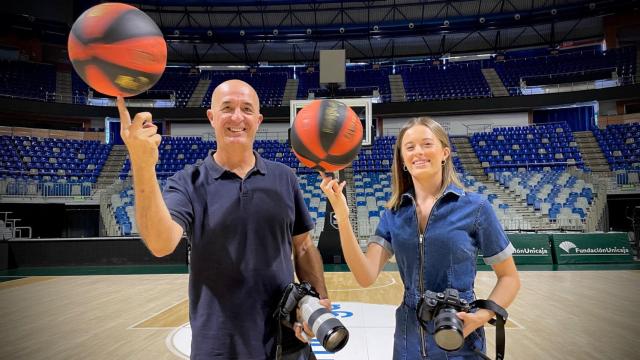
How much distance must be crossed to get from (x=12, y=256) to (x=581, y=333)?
11980 millimetres

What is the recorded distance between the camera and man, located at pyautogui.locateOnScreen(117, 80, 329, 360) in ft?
4.95

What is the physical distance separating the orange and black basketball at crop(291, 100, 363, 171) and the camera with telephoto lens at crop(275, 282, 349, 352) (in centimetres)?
75

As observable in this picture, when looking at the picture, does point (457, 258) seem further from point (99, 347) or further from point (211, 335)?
point (99, 347)

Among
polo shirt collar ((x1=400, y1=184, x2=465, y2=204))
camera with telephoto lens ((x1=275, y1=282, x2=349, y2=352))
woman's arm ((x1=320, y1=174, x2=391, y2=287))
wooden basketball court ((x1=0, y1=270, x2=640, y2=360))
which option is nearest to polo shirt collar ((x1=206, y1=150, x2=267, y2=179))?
woman's arm ((x1=320, y1=174, x2=391, y2=287))

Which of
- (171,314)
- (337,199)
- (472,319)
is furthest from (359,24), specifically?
(472,319)

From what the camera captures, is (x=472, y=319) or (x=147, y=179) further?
(x=472, y=319)

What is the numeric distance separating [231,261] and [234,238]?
0.27 feet

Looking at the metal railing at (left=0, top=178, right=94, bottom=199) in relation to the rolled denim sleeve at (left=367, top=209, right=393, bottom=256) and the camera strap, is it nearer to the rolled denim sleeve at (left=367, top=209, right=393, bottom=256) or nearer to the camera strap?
the rolled denim sleeve at (left=367, top=209, right=393, bottom=256)

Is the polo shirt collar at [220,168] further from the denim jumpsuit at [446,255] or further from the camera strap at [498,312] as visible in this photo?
the camera strap at [498,312]

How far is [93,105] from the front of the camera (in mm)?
19625

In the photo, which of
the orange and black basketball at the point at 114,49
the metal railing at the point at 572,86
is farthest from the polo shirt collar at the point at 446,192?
the metal railing at the point at 572,86

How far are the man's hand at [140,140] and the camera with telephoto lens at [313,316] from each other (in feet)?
1.99

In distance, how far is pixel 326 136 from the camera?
198 cm

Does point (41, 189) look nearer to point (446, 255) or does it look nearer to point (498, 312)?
point (446, 255)
